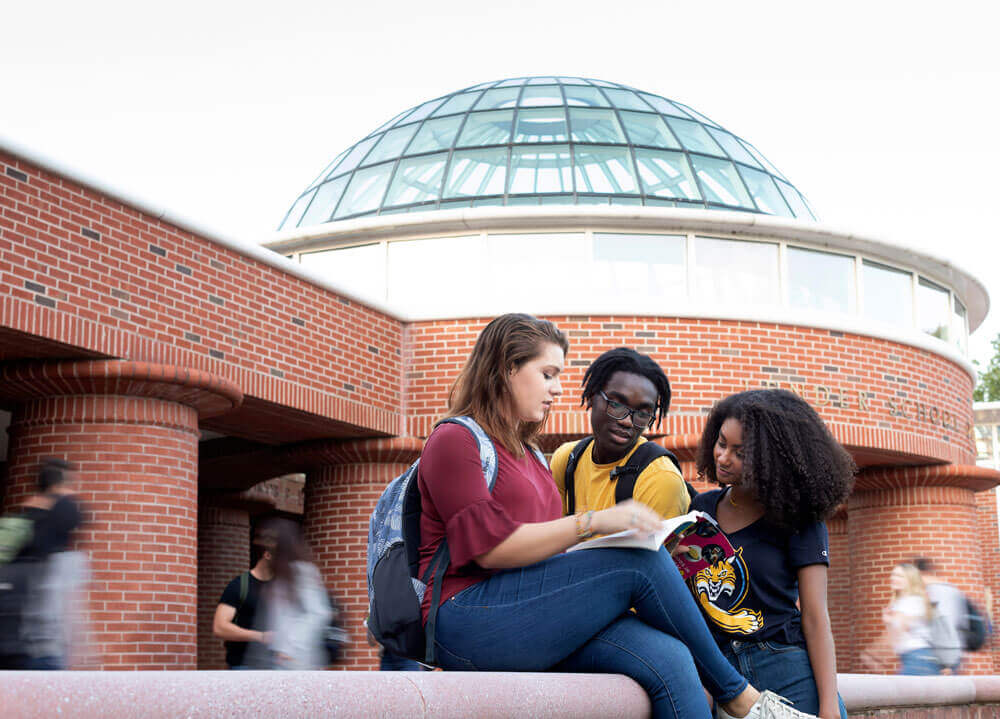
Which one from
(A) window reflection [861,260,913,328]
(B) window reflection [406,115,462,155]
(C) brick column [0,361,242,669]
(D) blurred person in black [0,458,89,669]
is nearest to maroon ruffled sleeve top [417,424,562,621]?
(D) blurred person in black [0,458,89,669]

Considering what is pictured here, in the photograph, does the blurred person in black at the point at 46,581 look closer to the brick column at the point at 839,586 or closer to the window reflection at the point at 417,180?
the window reflection at the point at 417,180

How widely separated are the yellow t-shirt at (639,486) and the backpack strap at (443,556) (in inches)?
30.1

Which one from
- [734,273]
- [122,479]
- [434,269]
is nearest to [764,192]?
[734,273]

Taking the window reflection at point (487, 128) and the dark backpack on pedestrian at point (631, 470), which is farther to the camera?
the window reflection at point (487, 128)

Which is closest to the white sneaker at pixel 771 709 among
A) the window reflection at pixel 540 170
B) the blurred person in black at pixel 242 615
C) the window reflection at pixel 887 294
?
the blurred person in black at pixel 242 615

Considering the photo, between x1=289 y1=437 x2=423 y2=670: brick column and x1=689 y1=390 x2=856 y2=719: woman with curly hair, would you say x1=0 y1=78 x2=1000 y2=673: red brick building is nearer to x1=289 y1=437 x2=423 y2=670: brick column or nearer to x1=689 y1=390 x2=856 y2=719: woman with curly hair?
x1=289 y1=437 x2=423 y2=670: brick column

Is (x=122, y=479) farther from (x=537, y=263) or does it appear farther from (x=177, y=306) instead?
(x=537, y=263)

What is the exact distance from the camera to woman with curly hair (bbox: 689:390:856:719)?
342 centimetres

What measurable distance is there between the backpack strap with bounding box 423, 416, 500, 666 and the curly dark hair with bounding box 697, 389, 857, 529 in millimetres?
810

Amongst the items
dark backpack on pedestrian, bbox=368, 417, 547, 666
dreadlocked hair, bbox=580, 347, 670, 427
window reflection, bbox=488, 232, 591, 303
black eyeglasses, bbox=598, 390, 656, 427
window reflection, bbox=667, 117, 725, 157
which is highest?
window reflection, bbox=667, 117, 725, 157

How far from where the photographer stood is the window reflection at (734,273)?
13602 millimetres

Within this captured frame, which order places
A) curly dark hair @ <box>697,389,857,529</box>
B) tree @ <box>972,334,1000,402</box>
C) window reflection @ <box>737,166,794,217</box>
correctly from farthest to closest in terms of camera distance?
1. tree @ <box>972,334,1000,402</box>
2. window reflection @ <box>737,166,794,217</box>
3. curly dark hair @ <box>697,389,857,529</box>

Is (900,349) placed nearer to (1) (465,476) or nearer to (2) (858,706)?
(2) (858,706)

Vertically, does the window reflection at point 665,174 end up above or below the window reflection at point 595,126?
below
